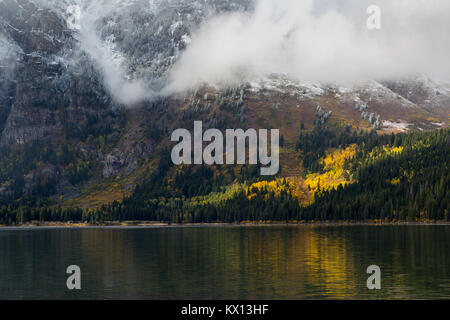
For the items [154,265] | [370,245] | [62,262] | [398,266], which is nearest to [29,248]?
[62,262]

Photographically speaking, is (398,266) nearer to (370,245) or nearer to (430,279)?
(430,279)

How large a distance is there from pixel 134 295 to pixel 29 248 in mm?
94748

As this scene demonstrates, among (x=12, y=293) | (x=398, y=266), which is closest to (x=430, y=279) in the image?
(x=398, y=266)

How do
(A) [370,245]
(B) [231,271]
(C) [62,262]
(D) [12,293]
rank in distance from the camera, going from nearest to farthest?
(D) [12,293] → (B) [231,271] → (C) [62,262] → (A) [370,245]

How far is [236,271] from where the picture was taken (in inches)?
4048

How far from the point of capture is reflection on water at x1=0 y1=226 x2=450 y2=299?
81.9m

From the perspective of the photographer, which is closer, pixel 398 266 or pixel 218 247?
pixel 398 266

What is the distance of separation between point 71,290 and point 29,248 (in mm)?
85538

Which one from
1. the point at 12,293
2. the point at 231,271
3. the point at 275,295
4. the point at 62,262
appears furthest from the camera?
the point at 62,262

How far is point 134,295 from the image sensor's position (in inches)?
3204

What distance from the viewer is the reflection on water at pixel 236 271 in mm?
81875

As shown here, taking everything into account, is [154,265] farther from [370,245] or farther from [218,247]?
[370,245]

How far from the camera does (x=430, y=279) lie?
89.1m
